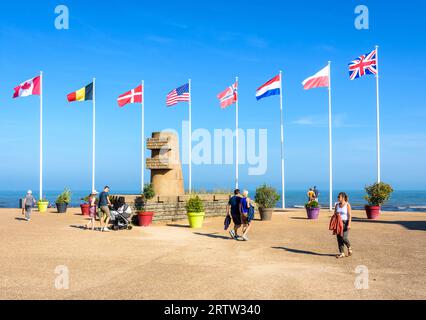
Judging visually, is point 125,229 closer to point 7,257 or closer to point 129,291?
point 7,257

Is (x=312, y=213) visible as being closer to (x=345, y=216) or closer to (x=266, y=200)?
(x=266, y=200)

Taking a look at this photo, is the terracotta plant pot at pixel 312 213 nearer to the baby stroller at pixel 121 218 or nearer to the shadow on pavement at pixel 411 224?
the shadow on pavement at pixel 411 224

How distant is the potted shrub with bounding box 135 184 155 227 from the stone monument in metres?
0.70

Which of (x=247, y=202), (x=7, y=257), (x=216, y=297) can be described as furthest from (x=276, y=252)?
(x=7, y=257)

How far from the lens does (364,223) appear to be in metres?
21.2

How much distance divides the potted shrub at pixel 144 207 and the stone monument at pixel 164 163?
700 millimetres

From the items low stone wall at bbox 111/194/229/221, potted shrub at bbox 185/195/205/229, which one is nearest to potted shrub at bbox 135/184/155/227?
low stone wall at bbox 111/194/229/221

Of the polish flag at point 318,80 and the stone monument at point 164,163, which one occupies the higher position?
the polish flag at point 318,80

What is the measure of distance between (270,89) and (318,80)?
10.7 ft

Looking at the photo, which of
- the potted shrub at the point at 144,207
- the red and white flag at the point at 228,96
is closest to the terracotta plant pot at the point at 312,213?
the potted shrub at the point at 144,207

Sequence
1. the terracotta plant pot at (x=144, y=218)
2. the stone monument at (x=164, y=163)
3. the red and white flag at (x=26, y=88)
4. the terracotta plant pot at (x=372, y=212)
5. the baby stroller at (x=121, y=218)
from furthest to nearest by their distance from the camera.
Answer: the red and white flag at (x=26, y=88) → the stone monument at (x=164, y=163) → the terracotta plant pot at (x=372, y=212) → the terracotta plant pot at (x=144, y=218) → the baby stroller at (x=121, y=218)

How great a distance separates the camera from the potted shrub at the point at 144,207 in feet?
67.3

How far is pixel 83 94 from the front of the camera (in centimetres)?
3077
